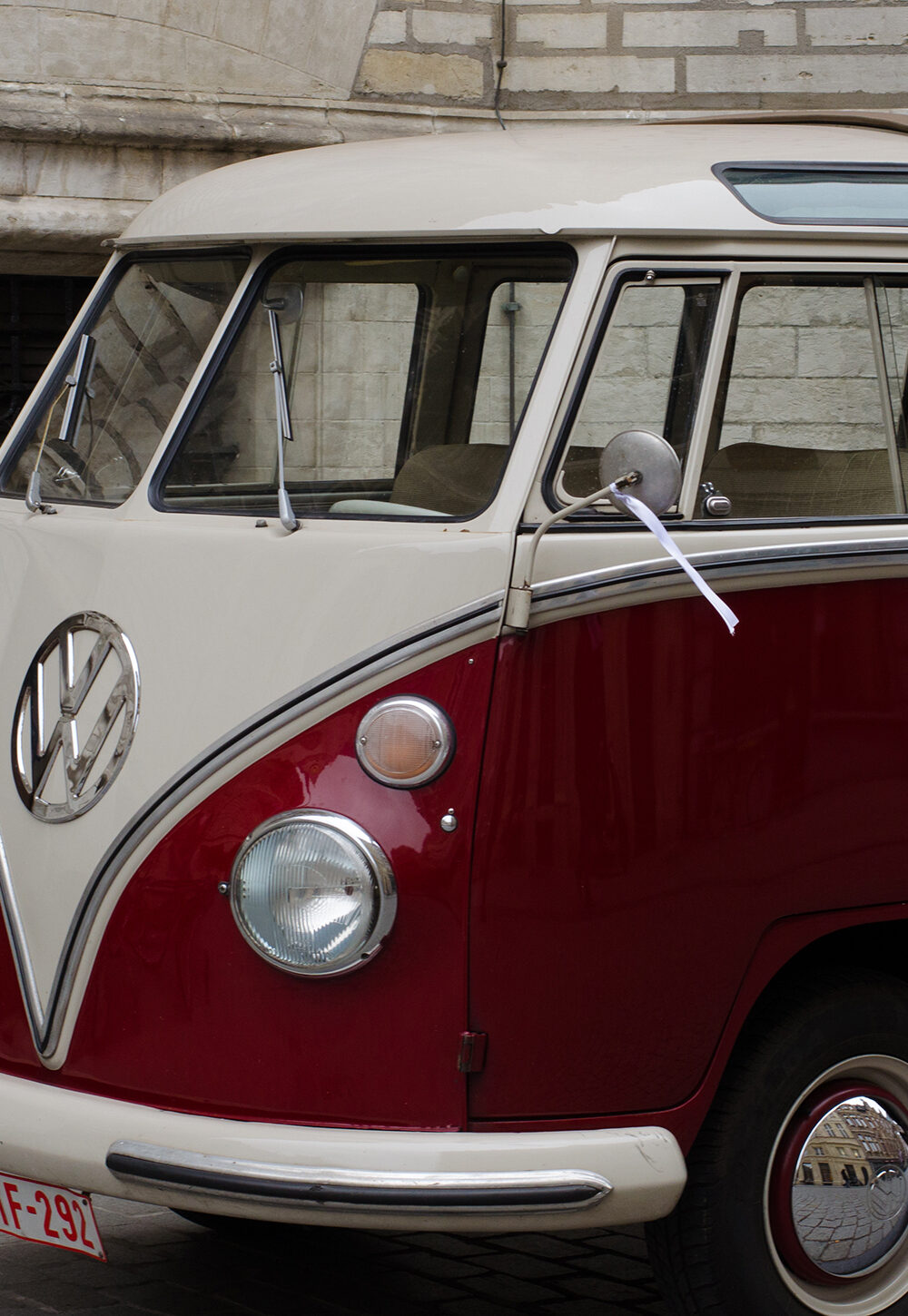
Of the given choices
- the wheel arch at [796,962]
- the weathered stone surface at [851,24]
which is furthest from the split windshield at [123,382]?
the weathered stone surface at [851,24]

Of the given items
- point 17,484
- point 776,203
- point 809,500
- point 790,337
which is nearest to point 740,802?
point 809,500

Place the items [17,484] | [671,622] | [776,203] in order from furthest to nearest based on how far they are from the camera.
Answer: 1. [17,484]
2. [776,203]
3. [671,622]

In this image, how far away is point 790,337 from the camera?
10.2 ft

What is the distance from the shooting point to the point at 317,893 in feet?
8.54

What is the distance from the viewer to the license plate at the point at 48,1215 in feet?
9.03

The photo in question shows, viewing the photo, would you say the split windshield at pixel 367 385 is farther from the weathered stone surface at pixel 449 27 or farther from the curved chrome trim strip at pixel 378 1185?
the weathered stone surface at pixel 449 27

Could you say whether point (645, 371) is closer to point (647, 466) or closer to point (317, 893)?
point (647, 466)

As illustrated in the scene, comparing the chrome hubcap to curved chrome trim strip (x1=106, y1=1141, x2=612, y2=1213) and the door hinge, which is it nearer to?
curved chrome trim strip (x1=106, y1=1141, x2=612, y2=1213)

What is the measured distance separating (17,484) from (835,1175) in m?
2.28

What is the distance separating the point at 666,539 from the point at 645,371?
0.52m

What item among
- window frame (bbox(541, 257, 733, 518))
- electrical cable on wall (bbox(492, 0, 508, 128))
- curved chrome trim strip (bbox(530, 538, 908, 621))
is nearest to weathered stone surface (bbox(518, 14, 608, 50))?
electrical cable on wall (bbox(492, 0, 508, 128))

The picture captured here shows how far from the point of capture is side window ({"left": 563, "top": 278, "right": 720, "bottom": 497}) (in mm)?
2887

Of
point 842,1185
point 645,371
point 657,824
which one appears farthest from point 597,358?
point 842,1185

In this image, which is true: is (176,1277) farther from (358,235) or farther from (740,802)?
(358,235)
